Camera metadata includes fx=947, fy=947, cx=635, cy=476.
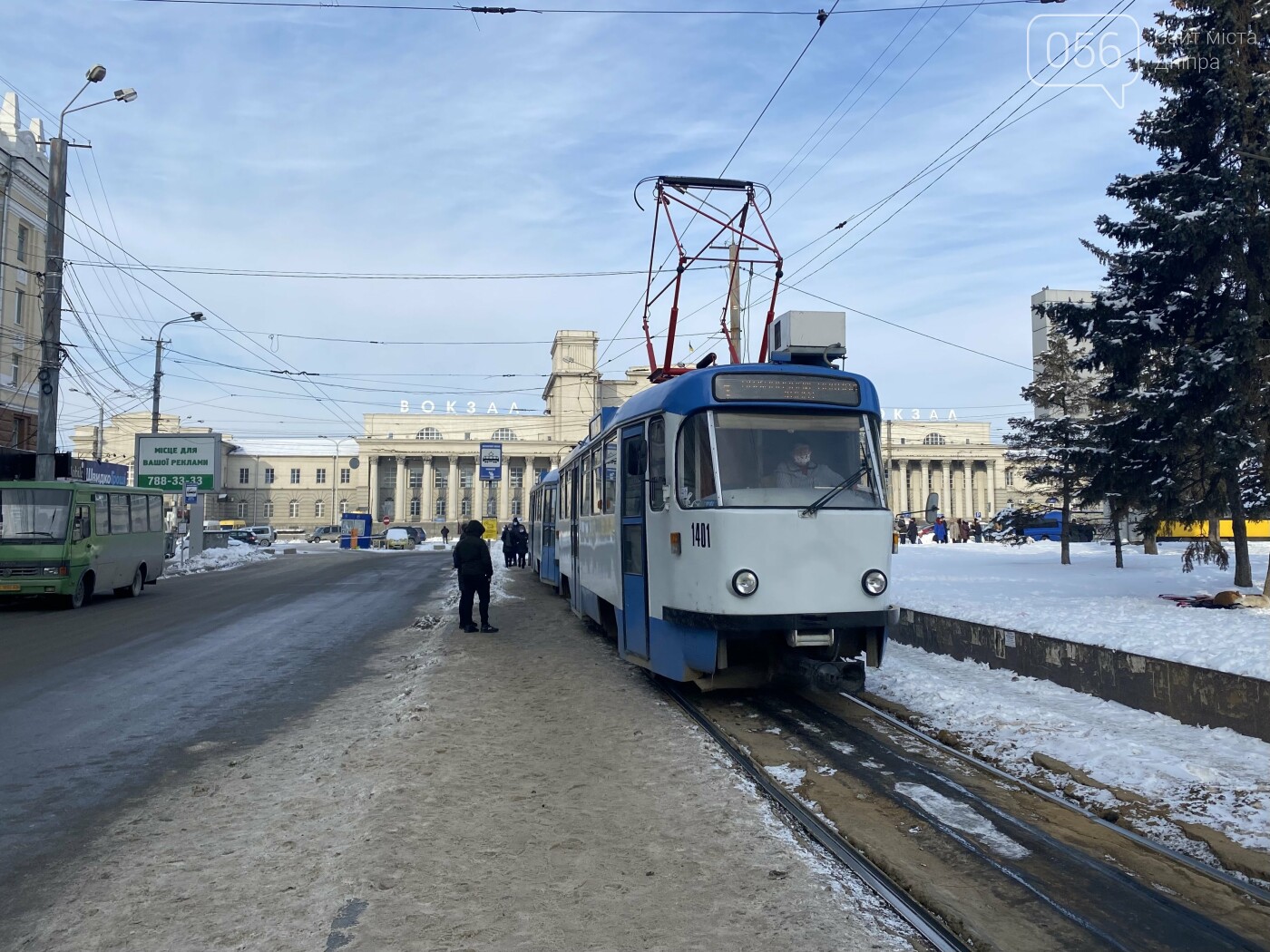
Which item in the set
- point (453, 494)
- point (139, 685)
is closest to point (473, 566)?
point (139, 685)

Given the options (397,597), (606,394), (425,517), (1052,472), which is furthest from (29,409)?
(425,517)

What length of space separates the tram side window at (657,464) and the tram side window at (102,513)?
16157mm

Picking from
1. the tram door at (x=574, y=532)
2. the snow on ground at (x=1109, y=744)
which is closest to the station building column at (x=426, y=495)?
the tram door at (x=574, y=532)

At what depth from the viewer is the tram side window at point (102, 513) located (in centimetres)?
2045

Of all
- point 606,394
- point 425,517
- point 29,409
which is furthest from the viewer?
A: point 425,517

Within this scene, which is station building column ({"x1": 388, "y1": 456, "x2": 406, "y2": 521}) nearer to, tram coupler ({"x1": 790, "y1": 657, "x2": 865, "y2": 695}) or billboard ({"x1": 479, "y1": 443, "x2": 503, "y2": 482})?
billboard ({"x1": 479, "y1": 443, "x2": 503, "y2": 482})

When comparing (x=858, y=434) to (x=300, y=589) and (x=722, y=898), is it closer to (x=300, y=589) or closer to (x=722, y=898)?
(x=722, y=898)

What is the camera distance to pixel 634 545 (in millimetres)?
9797

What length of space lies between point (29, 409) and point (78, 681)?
108 ft

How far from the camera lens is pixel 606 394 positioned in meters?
91.6

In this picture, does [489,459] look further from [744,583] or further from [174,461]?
[744,583]

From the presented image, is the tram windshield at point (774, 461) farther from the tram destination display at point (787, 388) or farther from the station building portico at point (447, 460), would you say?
the station building portico at point (447, 460)

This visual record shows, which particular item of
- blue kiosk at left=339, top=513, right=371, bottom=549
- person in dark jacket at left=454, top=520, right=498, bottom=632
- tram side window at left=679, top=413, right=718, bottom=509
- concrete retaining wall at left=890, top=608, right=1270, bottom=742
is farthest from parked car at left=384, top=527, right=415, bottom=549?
tram side window at left=679, top=413, right=718, bottom=509

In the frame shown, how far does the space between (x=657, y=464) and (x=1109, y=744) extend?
4442mm
